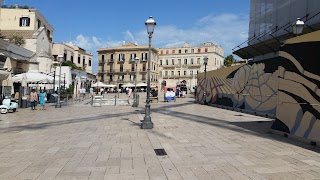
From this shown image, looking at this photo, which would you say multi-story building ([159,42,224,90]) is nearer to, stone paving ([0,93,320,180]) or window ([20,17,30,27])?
window ([20,17,30,27])

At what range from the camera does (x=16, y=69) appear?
26500 millimetres

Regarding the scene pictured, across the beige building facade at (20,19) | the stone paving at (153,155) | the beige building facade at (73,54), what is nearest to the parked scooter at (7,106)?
the stone paving at (153,155)

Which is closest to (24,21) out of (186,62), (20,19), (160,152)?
(20,19)

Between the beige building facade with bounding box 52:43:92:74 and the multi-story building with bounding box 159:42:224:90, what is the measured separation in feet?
96.9

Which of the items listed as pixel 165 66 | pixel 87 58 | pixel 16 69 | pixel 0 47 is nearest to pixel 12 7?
pixel 16 69

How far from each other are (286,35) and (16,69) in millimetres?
23337

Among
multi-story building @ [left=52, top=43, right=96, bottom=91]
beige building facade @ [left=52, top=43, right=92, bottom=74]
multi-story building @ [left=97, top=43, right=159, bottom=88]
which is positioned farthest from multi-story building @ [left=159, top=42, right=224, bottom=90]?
multi-story building @ [left=52, top=43, right=96, bottom=91]

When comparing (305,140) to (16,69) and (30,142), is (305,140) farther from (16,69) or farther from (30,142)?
(16,69)

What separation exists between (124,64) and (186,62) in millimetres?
20343

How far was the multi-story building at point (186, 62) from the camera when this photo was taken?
90.2 metres

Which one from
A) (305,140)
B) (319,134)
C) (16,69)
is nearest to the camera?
(319,134)

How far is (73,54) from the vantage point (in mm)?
57625

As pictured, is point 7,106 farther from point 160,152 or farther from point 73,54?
point 73,54

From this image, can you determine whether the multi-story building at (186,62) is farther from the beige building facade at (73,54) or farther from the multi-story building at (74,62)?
the multi-story building at (74,62)
